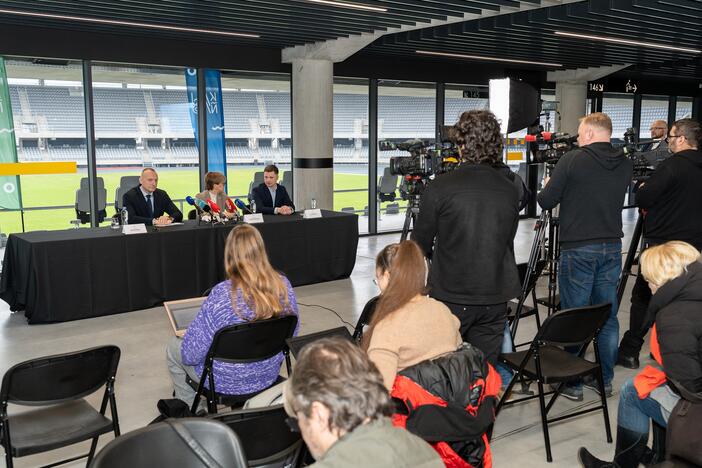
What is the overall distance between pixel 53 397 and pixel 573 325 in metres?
2.38

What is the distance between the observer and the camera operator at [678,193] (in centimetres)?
413

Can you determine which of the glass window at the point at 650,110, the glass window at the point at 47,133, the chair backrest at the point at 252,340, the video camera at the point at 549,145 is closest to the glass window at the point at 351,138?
the glass window at the point at 47,133

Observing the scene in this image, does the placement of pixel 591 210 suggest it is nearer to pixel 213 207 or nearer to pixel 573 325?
pixel 573 325

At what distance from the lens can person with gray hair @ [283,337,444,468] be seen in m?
1.36

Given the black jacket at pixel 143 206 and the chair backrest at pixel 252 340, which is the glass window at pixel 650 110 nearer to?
the black jacket at pixel 143 206

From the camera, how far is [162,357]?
4.78 meters

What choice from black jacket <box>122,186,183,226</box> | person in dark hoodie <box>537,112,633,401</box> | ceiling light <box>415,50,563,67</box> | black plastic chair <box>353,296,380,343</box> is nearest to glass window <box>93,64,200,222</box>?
black jacket <box>122,186,183,226</box>

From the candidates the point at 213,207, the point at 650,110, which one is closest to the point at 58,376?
the point at 213,207

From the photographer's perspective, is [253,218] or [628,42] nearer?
[253,218]

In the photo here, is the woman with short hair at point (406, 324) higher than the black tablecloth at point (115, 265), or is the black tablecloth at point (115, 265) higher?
the woman with short hair at point (406, 324)

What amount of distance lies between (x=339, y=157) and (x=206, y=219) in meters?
4.21

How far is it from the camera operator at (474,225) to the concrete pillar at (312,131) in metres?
6.15

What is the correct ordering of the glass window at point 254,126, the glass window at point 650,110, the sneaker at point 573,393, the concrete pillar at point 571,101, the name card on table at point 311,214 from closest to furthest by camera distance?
1. the sneaker at point 573,393
2. the name card on table at point 311,214
3. the glass window at point 254,126
4. the concrete pillar at point 571,101
5. the glass window at point 650,110

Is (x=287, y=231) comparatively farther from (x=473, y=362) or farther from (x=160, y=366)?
(x=473, y=362)
